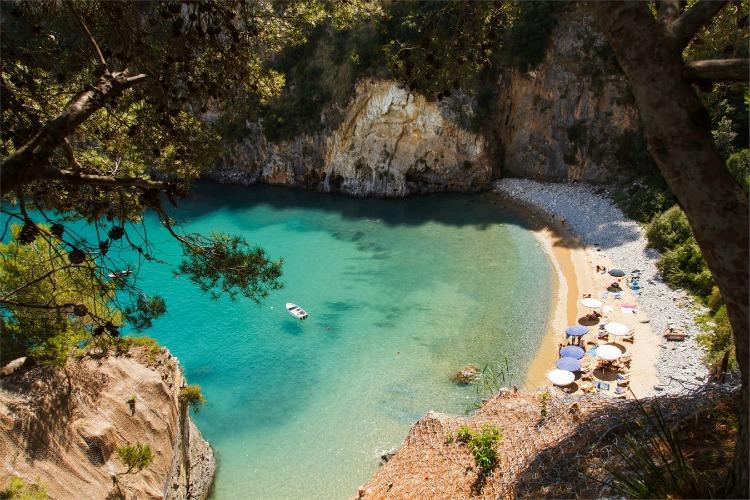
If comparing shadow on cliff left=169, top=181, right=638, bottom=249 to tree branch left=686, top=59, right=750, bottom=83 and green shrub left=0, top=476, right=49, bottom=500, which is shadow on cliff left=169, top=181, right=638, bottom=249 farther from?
tree branch left=686, top=59, right=750, bottom=83

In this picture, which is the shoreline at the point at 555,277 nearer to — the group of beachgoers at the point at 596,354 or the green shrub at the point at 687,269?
the group of beachgoers at the point at 596,354

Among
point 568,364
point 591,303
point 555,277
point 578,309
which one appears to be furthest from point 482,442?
point 555,277

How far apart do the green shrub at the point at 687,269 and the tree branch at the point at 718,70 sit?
810 inches

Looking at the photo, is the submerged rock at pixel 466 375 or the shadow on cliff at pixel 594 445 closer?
the shadow on cliff at pixel 594 445

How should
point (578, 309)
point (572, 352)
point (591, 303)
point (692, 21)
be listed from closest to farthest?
point (692, 21) → point (572, 352) → point (591, 303) → point (578, 309)

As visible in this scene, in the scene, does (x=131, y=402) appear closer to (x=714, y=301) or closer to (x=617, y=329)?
(x=617, y=329)

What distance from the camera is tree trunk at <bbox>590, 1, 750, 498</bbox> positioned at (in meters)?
3.93

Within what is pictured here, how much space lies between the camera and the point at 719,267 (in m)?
4.04

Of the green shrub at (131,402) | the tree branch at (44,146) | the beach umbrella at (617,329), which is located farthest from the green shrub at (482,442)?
the beach umbrella at (617,329)

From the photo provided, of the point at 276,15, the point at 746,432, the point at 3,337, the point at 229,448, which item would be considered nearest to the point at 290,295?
the point at 229,448

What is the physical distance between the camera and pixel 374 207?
123ft

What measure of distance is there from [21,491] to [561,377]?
1582 centimetres

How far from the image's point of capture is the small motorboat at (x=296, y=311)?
23.4 metres

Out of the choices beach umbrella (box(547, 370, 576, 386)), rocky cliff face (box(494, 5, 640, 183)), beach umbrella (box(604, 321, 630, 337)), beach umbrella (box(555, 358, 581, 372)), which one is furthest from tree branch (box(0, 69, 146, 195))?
rocky cliff face (box(494, 5, 640, 183))
